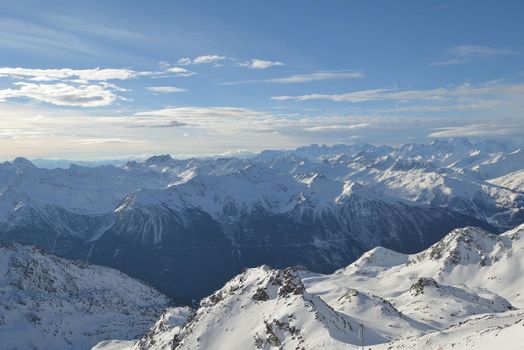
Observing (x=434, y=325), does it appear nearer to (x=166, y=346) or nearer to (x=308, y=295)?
(x=308, y=295)

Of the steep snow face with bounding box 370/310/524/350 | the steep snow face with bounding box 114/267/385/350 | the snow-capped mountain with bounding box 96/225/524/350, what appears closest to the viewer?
the steep snow face with bounding box 370/310/524/350

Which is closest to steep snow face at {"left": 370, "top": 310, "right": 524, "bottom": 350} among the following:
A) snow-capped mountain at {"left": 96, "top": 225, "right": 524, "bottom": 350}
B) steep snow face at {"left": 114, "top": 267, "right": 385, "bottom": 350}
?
snow-capped mountain at {"left": 96, "top": 225, "right": 524, "bottom": 350}

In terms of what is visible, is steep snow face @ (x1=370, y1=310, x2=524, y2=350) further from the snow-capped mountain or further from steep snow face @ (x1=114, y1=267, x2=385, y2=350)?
steep snow face @ (x1=114, y1=267, x2=385, y2=350)

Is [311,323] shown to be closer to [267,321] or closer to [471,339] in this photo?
[267,321]

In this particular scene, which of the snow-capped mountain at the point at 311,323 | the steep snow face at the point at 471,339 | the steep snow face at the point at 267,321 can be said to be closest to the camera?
the steep snow face at the point at 471,339

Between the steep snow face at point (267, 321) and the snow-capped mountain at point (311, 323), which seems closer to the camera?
the snow-capped mountain at point (311, 323)

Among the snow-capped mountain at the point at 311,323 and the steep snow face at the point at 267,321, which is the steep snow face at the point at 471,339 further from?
the steep snow face at the point at 267,321

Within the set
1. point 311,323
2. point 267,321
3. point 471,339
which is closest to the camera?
point 471,339

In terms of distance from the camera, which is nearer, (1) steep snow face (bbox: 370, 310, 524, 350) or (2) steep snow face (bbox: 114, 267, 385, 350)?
(1) steep snow face (bbox: 370, 310, 524, 350)

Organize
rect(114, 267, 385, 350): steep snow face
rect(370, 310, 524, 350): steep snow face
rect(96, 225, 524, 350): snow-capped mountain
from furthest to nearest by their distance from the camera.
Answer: rect(114, 267, 385, 350): steep snow face, rect(96, 225, 524, 350): snow-capped mountain, rect(370, 310, 524, 350): steep snow face

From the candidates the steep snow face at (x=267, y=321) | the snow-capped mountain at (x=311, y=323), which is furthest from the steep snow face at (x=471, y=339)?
the steep snow face at (x=267, y=321)

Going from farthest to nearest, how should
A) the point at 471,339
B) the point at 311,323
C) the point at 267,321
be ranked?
the point at 267,321
the point at 311,323
the point at 471,339

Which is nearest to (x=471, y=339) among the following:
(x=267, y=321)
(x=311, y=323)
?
(x=311, y=323)
